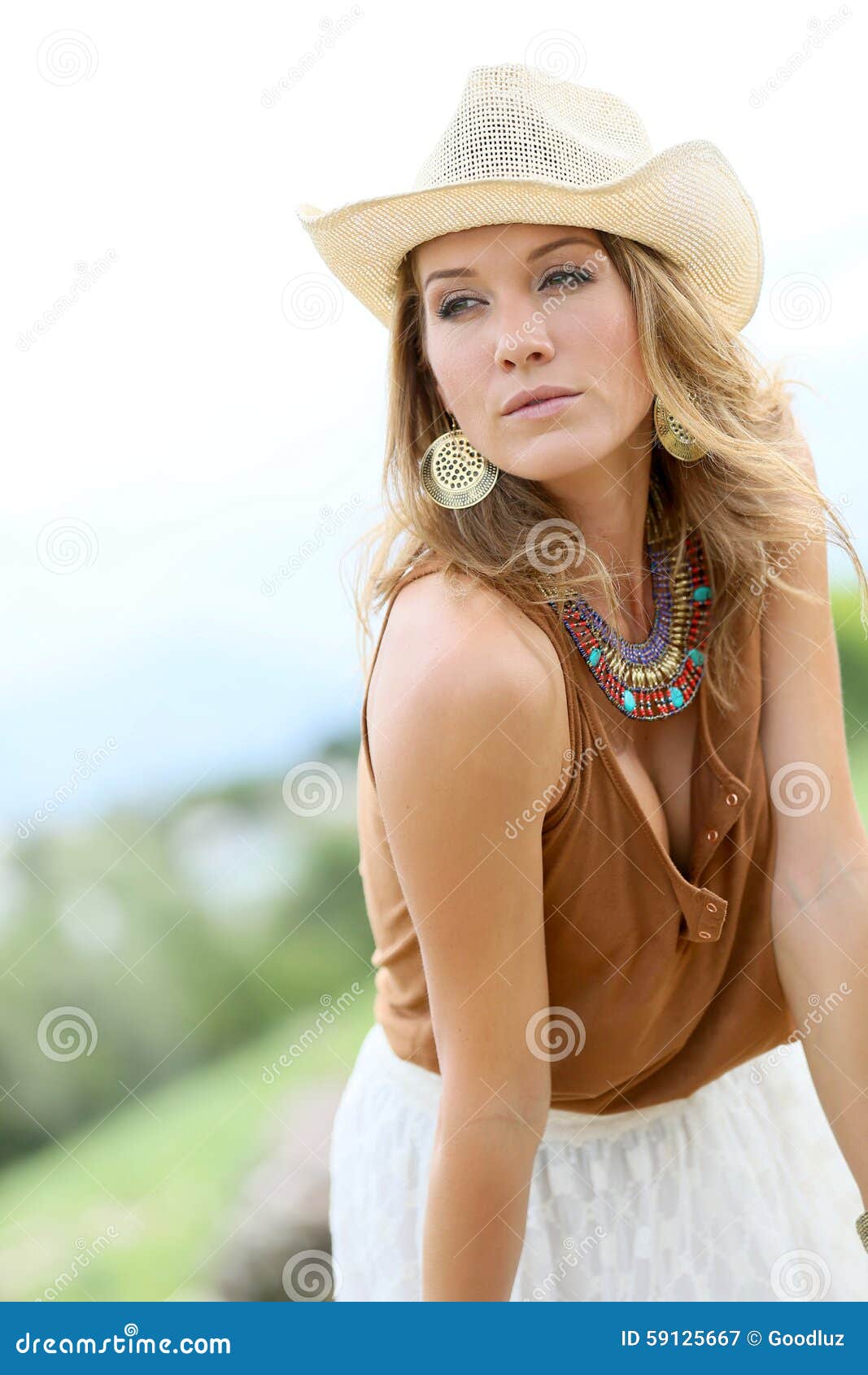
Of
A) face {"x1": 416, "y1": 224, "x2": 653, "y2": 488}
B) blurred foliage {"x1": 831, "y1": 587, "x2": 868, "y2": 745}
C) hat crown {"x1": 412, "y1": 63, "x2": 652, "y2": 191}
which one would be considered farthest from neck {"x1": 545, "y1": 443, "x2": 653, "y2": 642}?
blurred foliage {"x1": 831, "y1": 587, "x2": 868, "y2": 745}

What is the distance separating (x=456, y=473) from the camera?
1.42 meters

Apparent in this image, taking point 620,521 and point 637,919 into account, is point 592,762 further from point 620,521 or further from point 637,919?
point 620,521

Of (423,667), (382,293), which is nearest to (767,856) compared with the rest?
(423,667)

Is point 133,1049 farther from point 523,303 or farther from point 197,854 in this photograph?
point 523,303

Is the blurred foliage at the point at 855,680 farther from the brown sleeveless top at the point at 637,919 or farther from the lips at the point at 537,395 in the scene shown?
the lips at the point at 537,395

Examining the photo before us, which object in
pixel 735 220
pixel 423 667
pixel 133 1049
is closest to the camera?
pixel 423 667

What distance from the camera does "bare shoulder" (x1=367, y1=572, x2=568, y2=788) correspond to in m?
1.17

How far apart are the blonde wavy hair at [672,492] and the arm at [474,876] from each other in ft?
0.33

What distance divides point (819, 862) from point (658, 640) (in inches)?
13.4

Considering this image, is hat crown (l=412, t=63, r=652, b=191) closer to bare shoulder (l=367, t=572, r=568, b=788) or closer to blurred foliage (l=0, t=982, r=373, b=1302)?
bare shoulder (l=367, t=572, r=568, b=788)

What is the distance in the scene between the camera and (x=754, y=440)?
145 centimetres

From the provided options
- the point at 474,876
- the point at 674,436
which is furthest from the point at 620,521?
the point at 474,876
